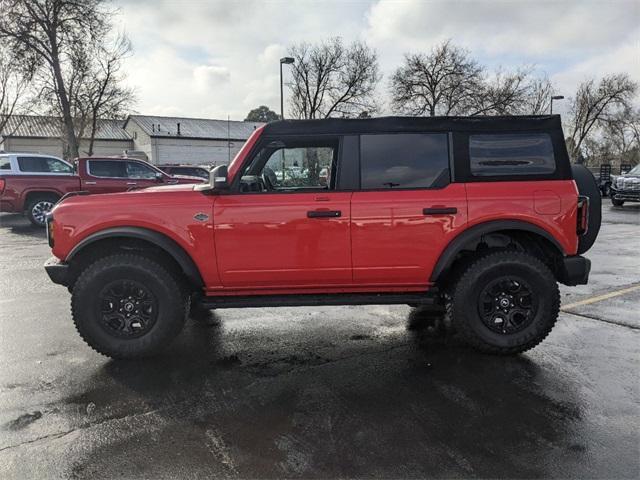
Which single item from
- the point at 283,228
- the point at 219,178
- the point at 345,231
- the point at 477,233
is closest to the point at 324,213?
the point at 345,231

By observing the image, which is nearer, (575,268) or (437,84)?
(575,268)

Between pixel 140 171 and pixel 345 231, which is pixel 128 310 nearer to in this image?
pixel 345 231

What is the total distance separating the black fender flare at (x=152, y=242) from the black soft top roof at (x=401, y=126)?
123 cm

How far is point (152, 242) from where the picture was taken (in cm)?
388

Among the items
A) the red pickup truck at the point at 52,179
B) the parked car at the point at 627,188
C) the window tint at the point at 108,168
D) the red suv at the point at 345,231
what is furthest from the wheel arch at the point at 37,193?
the parked car at the point at 627,188

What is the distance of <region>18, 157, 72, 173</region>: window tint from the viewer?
12719 millimetres

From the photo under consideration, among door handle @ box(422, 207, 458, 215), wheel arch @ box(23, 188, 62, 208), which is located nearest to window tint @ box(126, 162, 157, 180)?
wheel arch @ box(23, 188, 62, 208)

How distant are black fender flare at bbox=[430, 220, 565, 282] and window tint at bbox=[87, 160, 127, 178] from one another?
36.2 feet

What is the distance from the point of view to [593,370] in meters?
3.78

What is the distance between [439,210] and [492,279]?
75 centimetres

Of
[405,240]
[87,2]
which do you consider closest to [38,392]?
[405,240]

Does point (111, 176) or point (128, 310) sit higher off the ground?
point (111, 176)

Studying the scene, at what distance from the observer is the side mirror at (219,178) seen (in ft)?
12.6

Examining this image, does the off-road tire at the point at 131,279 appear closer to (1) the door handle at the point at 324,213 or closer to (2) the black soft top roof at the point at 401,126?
(1) the door handle at the point at 324,213
